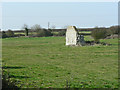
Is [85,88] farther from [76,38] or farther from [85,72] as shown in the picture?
[76,38]

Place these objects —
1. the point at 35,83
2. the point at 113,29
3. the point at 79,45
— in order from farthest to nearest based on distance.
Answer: the point at 113,29 → the point at 79,45 → the point at 35,83

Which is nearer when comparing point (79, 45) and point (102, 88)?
point (102, 88)

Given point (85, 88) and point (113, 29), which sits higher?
point (113, 29)

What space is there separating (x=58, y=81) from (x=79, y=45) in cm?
→ 3331

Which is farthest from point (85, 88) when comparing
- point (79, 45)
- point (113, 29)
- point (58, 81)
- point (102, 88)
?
point (113, 29)

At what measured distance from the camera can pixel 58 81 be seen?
49.5 feet

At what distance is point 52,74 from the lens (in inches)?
698

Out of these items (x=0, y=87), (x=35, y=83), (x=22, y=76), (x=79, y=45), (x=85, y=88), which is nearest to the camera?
(x=0, y=87)

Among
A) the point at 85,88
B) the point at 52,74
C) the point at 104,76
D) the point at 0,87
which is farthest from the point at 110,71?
the point at 0,87

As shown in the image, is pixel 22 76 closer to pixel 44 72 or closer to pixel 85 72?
pixel 44 72

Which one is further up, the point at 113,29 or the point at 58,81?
the point at 113,29

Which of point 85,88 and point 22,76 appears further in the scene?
point 22,76

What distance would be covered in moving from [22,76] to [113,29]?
8553cm

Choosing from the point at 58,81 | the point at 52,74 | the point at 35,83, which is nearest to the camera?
the point at 35,83
